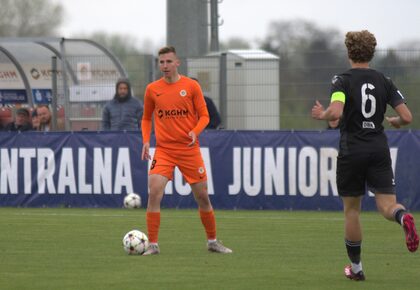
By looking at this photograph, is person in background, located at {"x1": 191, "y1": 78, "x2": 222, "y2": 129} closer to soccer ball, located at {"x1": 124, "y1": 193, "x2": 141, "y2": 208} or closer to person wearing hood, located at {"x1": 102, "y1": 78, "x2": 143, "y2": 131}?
person wearing hood, located at {"x1": 102, "y1": 78, "x2": 143, "y2": 131}

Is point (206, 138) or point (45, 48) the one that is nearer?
point (206, 138)

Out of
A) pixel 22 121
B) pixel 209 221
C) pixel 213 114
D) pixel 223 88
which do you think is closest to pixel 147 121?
pixel 209 221

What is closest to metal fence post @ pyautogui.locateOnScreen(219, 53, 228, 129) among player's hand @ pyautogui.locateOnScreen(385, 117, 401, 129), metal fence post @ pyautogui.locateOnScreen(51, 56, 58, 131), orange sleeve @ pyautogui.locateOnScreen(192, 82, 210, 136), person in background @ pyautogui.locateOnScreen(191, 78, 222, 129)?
person in background @ pyautogui.locateOnScreen(191, 78, 222, 129)

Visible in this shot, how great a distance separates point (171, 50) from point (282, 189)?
744cm

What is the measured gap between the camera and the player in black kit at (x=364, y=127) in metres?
9.65

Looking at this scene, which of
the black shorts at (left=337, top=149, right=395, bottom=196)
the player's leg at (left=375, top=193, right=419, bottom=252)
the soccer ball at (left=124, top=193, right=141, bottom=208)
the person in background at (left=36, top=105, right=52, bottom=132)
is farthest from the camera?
the person in background at (left=36, top=105, right=52, bottom=132)

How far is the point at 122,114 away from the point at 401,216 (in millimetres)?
11788

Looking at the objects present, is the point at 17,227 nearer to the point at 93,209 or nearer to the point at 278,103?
the point at 93,209

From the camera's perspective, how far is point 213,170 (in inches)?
773

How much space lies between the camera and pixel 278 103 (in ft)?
69.3

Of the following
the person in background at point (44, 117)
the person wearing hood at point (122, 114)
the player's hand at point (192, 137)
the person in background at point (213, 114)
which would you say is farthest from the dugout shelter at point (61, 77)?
the player's hand at point (192, 137)

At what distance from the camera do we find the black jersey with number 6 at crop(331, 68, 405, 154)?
31.7 feet

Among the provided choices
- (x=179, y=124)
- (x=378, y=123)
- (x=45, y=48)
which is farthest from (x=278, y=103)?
(x=378, y=123)

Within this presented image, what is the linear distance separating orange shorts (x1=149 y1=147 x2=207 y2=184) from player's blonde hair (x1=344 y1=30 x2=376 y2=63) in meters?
3.16
